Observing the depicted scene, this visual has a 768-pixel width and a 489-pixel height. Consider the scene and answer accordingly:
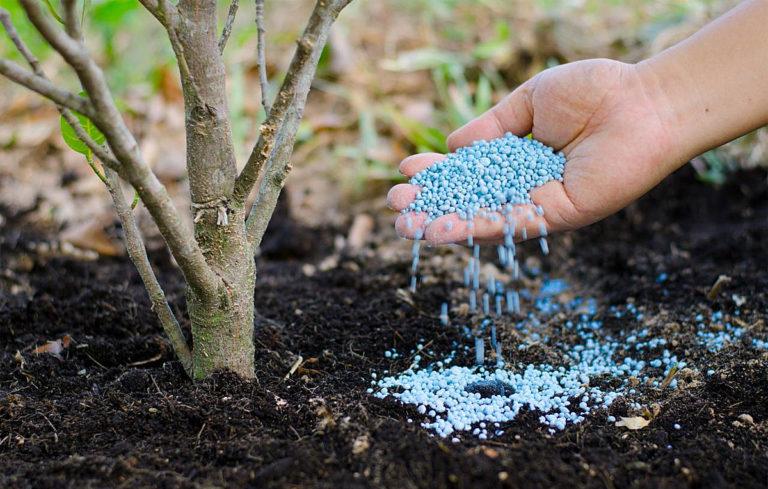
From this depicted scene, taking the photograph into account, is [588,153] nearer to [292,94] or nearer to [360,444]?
[292,94]

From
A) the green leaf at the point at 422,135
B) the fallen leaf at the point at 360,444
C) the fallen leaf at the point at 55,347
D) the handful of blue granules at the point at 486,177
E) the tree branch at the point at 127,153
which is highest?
the green leaf at the point at 422,135

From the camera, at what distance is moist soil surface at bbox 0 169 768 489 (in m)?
1.48

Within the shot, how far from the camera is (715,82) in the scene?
212cm

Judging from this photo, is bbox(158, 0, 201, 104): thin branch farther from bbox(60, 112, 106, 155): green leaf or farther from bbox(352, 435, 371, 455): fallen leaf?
bbox(352, 435, 371, 455): fallen leaf

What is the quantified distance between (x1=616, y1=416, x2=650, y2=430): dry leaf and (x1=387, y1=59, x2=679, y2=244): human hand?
0.60 meters

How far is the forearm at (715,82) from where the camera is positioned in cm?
208

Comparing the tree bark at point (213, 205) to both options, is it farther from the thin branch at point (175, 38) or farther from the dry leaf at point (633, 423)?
the dry leaf at point (633, 423)

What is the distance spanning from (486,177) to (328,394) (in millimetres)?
803

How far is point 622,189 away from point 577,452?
2.86 ft

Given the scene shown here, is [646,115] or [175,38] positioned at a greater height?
[646,115]

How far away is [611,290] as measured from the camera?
9.19ft

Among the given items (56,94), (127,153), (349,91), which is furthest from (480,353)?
(349,91)

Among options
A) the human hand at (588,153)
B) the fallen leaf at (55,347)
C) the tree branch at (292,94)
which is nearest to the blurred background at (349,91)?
the fallen leaf at (55,347)

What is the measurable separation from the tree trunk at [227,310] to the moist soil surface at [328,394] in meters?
0.06
